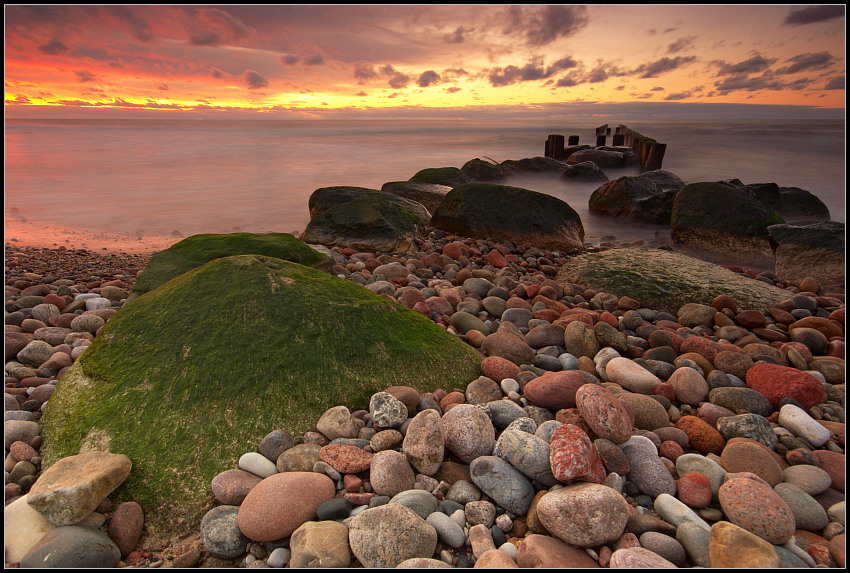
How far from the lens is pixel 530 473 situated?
5.90ft

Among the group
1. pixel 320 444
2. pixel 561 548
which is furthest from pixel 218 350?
pixel 561 548

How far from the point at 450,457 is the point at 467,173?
13.6m

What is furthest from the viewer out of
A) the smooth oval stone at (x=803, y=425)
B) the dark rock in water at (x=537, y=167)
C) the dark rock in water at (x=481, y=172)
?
the dark rock in water at (x=537, y=167)

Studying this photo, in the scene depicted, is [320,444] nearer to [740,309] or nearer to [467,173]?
[740,309]

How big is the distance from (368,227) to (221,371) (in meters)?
3.98

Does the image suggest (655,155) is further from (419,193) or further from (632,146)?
(419,193)

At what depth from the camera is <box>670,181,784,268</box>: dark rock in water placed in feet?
22.4

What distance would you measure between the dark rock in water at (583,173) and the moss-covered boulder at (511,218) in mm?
8020

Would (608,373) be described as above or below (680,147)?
above

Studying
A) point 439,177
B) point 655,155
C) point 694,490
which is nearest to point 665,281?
point 694,490

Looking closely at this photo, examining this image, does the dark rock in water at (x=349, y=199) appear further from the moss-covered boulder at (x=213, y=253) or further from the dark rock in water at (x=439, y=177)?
the dark rock in water at (x=439, y=177)

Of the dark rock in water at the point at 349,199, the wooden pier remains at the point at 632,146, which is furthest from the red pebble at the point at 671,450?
the wooden pier remains at the point at 632,146

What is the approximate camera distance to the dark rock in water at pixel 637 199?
29.2 feet

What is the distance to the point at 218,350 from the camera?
2312 millimetres
